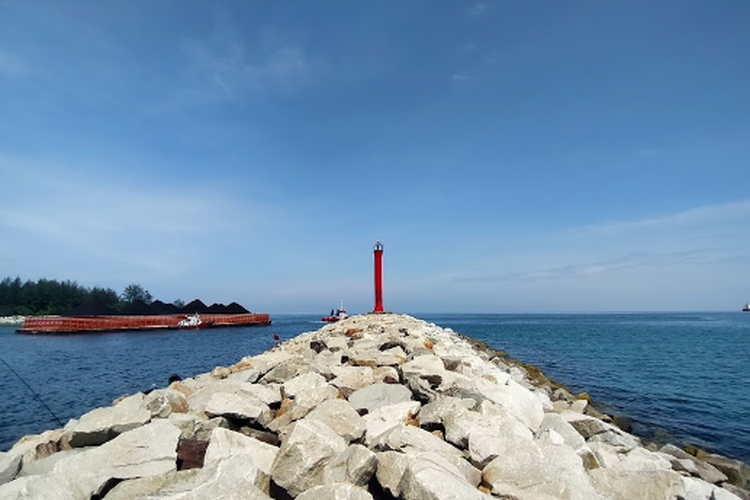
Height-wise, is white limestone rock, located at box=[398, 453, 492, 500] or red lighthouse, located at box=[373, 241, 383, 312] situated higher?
red lighthouse, located at box=[373, 241, 383, 312]

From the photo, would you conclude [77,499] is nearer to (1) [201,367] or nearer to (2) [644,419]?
(2) [644,419]

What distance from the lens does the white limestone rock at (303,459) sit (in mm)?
3670

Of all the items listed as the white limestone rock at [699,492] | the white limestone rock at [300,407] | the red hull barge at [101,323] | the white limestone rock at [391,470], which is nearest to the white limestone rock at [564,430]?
the white limestone rock at [699,492]

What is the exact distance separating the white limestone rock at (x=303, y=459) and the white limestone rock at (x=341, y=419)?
62 centimetres

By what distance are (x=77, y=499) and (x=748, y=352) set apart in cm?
3397

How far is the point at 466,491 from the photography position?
3115 millimetres

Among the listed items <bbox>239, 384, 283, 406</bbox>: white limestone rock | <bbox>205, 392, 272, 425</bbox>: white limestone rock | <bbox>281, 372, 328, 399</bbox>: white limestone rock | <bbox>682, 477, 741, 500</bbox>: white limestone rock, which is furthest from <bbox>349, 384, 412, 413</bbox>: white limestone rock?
<bbox>682, 477, 741, 500</bbox>: white limestone rock

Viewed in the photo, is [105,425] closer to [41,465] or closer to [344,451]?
[41,465]

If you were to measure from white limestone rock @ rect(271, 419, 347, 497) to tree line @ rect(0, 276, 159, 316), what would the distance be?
3900 inches

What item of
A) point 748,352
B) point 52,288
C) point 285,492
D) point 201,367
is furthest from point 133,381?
point 52,288

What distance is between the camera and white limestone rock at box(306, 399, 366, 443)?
4.57 metres

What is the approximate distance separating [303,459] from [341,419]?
1006mm

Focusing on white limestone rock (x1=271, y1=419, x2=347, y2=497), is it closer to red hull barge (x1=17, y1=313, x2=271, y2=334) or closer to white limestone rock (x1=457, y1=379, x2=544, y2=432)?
white limestone rock (x1=457, y1=379, x2=544, y2=432)

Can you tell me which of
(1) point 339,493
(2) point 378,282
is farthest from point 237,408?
(2) point 378,282
